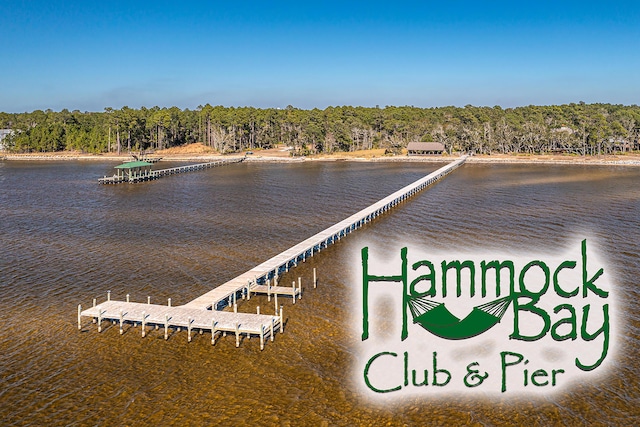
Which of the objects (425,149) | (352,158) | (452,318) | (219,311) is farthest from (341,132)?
(452,318)

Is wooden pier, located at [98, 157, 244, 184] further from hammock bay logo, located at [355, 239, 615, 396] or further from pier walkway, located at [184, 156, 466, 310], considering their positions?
hammock bay logo, located at [355, 239, 615, 396]

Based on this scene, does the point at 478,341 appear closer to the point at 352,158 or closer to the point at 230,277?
the point at 230,277

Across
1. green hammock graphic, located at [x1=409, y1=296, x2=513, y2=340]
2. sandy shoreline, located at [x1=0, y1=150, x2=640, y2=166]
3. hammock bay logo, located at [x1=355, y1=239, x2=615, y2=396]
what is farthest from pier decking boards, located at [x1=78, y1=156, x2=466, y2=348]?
sandy shoreline, located at [x1=0, y1=150, x2=640, y2=166]

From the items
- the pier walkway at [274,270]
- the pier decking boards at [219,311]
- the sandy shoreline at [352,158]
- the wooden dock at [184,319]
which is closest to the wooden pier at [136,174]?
the sandy shoreline at [352,158]

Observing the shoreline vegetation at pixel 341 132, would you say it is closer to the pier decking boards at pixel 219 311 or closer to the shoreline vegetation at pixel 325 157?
the shoreline vegetation at pixel 325 157

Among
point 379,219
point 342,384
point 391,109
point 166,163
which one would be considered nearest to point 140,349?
point 342,384
